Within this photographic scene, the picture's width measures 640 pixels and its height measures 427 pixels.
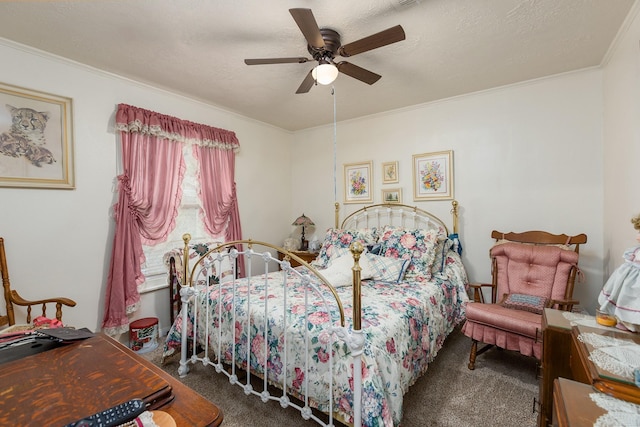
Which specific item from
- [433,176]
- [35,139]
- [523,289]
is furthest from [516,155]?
[35,139]

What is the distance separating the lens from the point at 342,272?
259cm

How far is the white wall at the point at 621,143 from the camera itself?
1909 millimetres

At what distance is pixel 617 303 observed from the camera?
4.37ft

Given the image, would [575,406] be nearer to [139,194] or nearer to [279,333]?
[279,333]

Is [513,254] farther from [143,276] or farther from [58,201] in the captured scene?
[58,201]

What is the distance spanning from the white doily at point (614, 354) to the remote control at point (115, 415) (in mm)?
1515

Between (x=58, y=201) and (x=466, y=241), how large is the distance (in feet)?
13.1

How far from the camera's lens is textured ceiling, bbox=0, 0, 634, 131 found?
6.00ft

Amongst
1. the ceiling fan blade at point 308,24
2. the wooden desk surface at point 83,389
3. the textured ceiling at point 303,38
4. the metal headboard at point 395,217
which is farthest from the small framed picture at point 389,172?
the wooden desk surface at point 83,389


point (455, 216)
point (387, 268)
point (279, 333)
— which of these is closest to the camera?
point (279, 333)

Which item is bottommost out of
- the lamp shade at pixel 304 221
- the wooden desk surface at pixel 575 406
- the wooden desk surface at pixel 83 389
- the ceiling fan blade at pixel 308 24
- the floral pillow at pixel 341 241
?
the wooden desk surface at pixel 575 406

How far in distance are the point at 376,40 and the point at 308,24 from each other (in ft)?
1.46

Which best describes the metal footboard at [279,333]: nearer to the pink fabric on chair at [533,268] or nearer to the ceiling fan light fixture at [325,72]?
the ceiling fan light fixture at [325,72]

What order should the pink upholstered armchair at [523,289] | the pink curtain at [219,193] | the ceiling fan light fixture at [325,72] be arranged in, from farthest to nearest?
the pink curtain at [219,193]
the pink upholstered armchair at [523,289]
the ceiling fan light fixture at [325,72]
